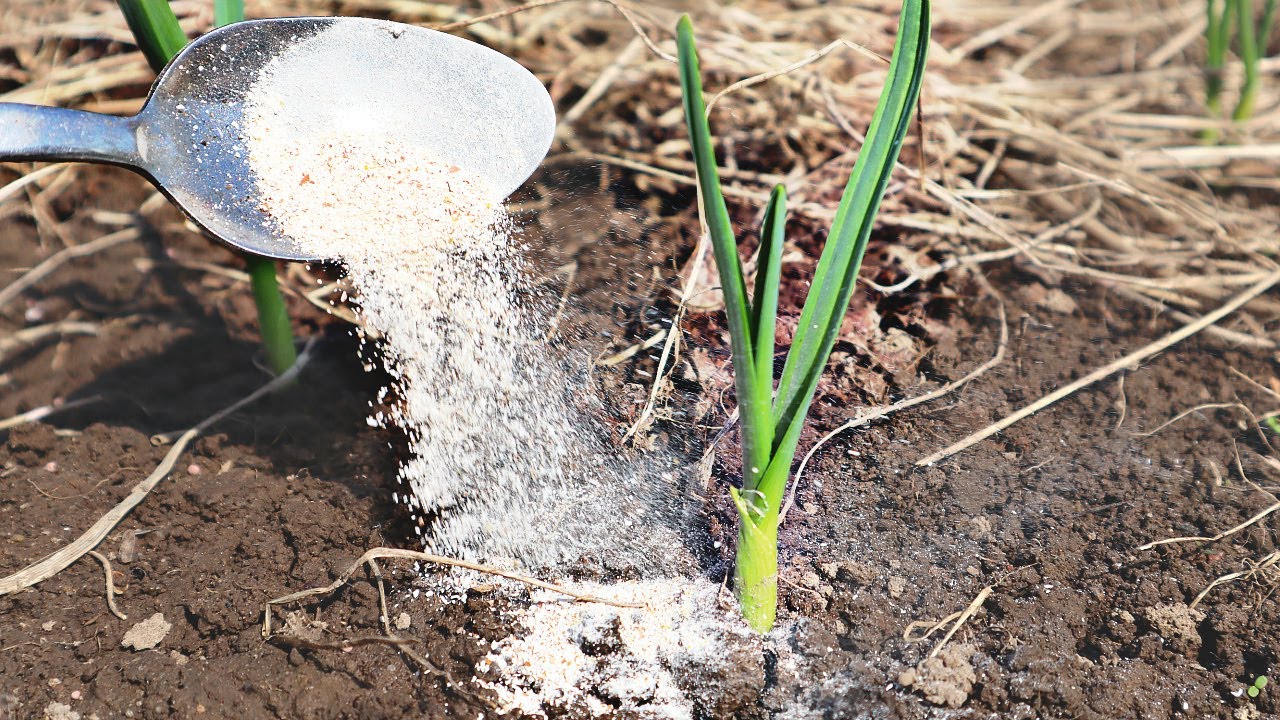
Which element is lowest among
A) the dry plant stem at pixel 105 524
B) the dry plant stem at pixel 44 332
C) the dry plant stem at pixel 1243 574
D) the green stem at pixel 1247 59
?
the dry plant stem at pixel 1243 574

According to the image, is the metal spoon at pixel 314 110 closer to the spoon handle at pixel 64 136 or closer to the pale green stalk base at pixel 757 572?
the spoon handle at pixel 64 136

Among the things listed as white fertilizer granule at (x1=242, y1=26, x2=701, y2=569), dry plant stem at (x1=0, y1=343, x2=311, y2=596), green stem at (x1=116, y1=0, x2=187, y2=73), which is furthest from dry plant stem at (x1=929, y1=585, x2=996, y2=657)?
green stem at (x1=116, y1=0, x2=187, y2=73)

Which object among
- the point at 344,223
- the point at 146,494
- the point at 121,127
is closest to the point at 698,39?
the point at 344,223

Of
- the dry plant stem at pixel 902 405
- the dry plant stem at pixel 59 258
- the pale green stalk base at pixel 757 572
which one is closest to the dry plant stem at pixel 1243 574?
the dry plant stem at pixel 902 405

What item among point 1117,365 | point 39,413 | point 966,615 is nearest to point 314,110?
point 39,413

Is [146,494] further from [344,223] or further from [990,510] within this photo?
[990,510]

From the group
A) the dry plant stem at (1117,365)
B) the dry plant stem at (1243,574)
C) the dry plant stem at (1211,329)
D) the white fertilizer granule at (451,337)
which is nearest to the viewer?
the dry plant stem at (1243,574)

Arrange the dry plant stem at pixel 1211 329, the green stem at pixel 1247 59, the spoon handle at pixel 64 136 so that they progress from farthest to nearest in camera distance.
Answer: the green stem at pixel 1247 59 → the dry plant stem at pixel 1211 329 → the spoon handle at pixel 64 136

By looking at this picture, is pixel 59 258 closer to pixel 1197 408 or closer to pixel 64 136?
pixel 64 136
